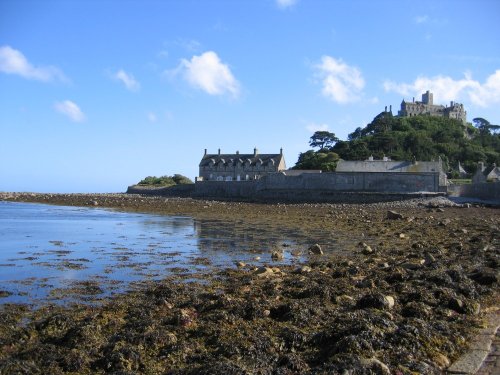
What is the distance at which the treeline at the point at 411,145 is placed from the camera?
262 ft

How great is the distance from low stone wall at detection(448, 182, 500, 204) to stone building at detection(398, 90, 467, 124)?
88652mm

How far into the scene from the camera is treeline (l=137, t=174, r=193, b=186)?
77500 millimetres

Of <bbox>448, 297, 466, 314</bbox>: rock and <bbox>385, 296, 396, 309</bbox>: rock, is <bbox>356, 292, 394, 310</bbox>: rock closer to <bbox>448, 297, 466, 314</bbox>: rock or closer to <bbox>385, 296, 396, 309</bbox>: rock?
<bbox>385, 296, 396, 309</bbox>: rock

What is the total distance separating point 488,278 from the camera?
8.30 metres

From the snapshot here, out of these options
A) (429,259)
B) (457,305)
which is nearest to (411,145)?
(429,259)

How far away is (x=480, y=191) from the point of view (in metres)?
42.0

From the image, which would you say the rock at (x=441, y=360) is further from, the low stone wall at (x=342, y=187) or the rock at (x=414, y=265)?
the low stone wall at (x=342, y=187)

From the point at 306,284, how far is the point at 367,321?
269 centimetres

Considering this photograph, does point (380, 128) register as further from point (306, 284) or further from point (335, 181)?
point (306, 284)

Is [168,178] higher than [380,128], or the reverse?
[380,128]

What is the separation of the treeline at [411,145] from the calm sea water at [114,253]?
48.6 metres

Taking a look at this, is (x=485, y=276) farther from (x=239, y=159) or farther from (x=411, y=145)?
(x=411, y=145)

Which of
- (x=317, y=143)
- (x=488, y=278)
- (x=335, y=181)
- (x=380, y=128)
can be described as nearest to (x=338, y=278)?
(x=488, y=278)

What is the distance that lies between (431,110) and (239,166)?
78416mm
